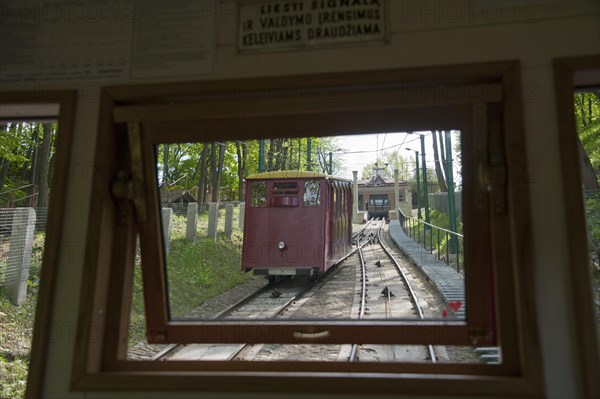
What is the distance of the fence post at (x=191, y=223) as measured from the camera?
6.98 meters

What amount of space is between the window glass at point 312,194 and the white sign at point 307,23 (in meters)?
5.40

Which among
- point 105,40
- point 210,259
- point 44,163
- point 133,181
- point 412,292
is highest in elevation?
→ point 44,163

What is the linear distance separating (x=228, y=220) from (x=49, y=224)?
6512 mm

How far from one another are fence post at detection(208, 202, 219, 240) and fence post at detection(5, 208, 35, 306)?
3140mm

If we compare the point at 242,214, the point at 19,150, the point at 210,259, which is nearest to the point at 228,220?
the point at 242,214

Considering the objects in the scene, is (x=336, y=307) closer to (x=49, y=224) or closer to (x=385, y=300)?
(x=385, y=300)

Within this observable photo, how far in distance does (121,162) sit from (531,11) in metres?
1.73

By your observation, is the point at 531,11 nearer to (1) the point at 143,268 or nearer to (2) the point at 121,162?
(2) the point at 121,162

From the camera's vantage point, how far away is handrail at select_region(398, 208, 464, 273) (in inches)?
264

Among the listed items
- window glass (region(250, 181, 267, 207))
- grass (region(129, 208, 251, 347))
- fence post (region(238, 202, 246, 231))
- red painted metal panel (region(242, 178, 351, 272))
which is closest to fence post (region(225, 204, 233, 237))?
grass (region(129, 208, 251, 347))

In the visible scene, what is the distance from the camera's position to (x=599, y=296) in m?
1.72

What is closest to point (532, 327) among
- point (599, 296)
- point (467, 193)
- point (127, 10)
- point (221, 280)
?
point (467, 193)

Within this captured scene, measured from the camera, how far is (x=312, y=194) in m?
7.01

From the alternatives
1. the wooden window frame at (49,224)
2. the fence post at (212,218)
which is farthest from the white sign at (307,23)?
the fence post at (212,218)
